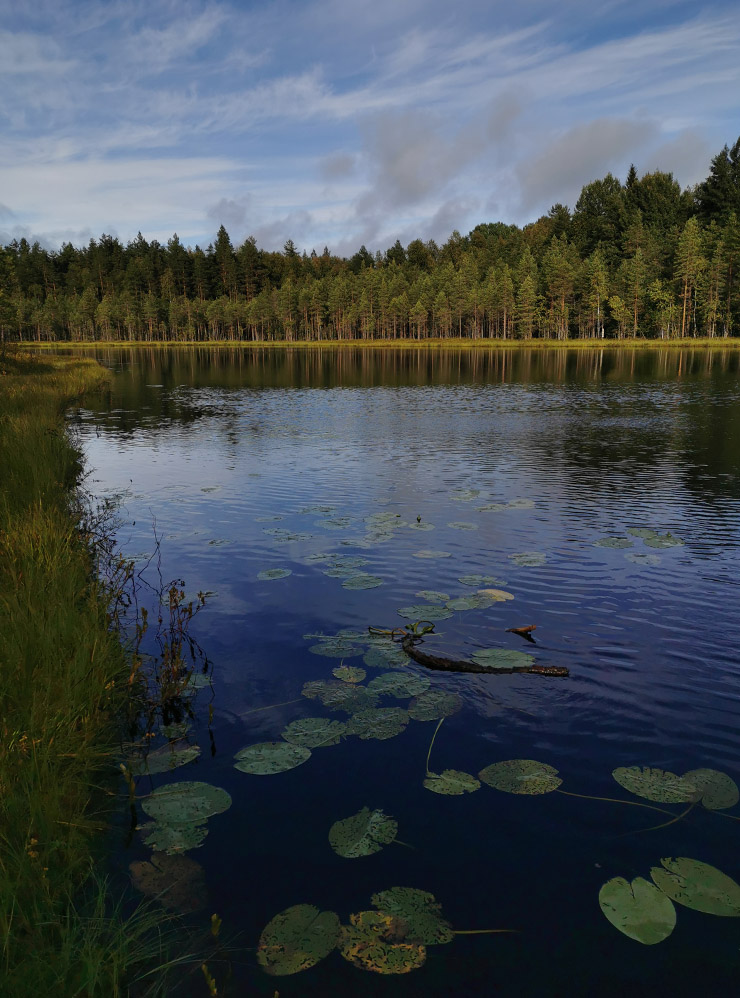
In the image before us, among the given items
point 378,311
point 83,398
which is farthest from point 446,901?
point 378,311

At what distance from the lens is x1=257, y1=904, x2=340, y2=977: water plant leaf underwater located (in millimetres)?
4453

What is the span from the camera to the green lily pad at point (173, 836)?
18.5 feet

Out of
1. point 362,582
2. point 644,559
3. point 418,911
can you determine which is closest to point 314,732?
point 418,911

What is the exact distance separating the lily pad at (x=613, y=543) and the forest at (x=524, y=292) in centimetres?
12569

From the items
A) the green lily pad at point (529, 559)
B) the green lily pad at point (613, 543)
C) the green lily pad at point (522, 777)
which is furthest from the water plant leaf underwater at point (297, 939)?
the green lily pad at point (613, 543)

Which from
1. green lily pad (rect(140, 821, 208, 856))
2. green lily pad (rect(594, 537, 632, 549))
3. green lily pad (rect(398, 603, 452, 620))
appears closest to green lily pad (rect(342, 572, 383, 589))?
green lily pad (rect(398, 603, 452, 620))

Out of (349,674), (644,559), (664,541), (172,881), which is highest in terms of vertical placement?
(664,541)

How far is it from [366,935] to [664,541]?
Answer: 40.6 ft

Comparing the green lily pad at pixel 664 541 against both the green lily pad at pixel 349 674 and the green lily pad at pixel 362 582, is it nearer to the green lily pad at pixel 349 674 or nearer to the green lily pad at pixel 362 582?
the green lily pad at pixel 362 582

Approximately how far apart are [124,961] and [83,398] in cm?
4950

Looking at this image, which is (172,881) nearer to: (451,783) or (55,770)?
(55,770)

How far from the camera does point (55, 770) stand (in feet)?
17.4

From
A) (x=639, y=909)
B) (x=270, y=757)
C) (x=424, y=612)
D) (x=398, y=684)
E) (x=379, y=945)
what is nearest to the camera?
(x=379, y=945)

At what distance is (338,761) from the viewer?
22.9ft
